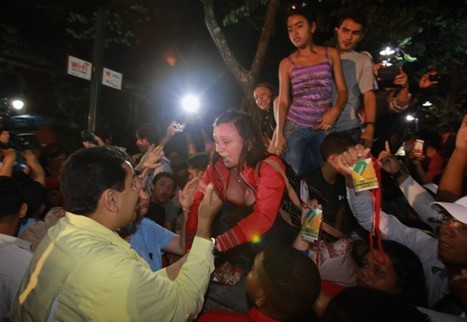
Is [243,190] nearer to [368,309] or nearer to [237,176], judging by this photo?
[237,176]

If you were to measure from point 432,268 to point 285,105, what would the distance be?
2.25 meters

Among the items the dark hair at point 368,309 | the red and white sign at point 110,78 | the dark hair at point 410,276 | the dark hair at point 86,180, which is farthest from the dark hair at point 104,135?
the dark hair at point 368,309

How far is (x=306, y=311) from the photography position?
89.1 inches

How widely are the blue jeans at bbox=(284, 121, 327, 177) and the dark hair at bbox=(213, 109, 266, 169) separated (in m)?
1.10

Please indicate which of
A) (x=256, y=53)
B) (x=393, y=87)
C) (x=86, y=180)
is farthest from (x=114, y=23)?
(x=86, y=180)

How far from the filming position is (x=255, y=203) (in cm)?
327

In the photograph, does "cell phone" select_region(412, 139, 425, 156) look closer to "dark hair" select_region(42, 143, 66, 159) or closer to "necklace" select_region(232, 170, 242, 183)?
"necklace" select_region(232, 170, 242, 183)

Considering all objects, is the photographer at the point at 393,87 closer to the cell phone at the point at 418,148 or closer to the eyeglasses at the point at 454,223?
the cell phone at the point at 418,148

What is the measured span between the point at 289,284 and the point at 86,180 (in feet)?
4.01

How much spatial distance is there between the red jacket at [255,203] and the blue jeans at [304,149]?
3.56 feet

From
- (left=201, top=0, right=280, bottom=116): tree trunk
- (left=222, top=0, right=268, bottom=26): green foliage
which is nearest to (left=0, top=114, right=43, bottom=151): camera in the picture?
(left=201, top=0, right=280, bottom=116): tree trunk

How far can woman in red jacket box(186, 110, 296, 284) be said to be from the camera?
308cm

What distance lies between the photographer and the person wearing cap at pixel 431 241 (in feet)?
8.68

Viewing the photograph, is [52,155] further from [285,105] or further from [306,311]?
[306,311]
